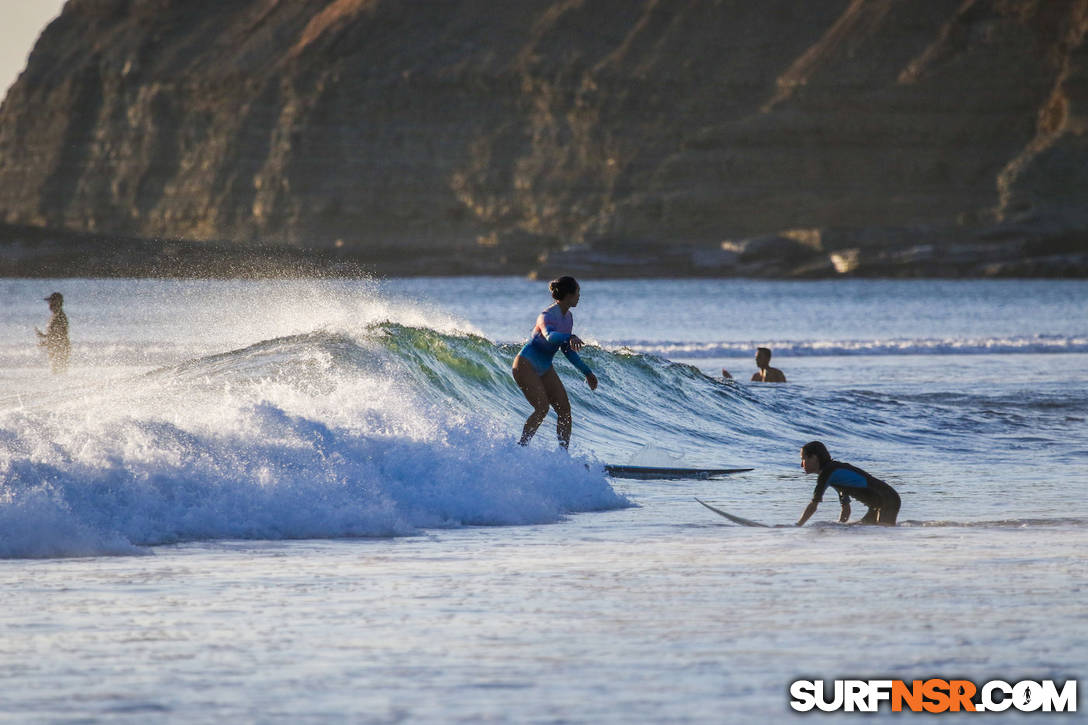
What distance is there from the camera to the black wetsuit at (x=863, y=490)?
10352 mm

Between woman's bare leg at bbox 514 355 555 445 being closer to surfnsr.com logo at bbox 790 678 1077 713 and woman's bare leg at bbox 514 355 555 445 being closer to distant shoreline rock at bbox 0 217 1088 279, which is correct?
surfnsr.com logo at bbox 790 678 1077 713

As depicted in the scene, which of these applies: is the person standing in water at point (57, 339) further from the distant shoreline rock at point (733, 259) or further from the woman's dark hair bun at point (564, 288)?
the distant shoreline rock at point (733, 259)

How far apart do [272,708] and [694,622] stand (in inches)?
80.8

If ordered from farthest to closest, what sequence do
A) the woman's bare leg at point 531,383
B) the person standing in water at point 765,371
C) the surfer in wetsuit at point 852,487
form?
the person standing in water at point 765,371, the woman's bare leg at point 531,383, the surfer in wetsuit at point 852,487

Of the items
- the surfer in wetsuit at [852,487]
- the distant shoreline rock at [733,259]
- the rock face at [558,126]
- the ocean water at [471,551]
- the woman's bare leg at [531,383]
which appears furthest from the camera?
the rock face at [558,126]

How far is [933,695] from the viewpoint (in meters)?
5.66

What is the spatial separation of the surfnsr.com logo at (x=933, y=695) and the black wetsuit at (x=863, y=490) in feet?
14.6

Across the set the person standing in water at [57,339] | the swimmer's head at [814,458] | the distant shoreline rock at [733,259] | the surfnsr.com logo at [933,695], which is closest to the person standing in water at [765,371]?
the person standing in water at [57,339]

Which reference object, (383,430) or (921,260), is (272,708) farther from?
(921,260)

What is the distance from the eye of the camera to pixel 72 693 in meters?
5.76

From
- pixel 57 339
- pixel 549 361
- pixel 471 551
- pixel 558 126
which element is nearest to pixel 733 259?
pixel 558 126

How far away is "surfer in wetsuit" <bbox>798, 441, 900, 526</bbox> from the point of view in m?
10.4

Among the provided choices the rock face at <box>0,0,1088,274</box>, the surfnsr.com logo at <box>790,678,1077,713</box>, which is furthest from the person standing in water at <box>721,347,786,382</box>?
the rock face at <box>0,0,1088,274</box>

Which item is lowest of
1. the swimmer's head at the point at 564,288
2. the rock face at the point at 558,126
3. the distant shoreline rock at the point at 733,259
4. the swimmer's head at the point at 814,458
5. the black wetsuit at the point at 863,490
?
the black wetsuit at the point at 863,490
